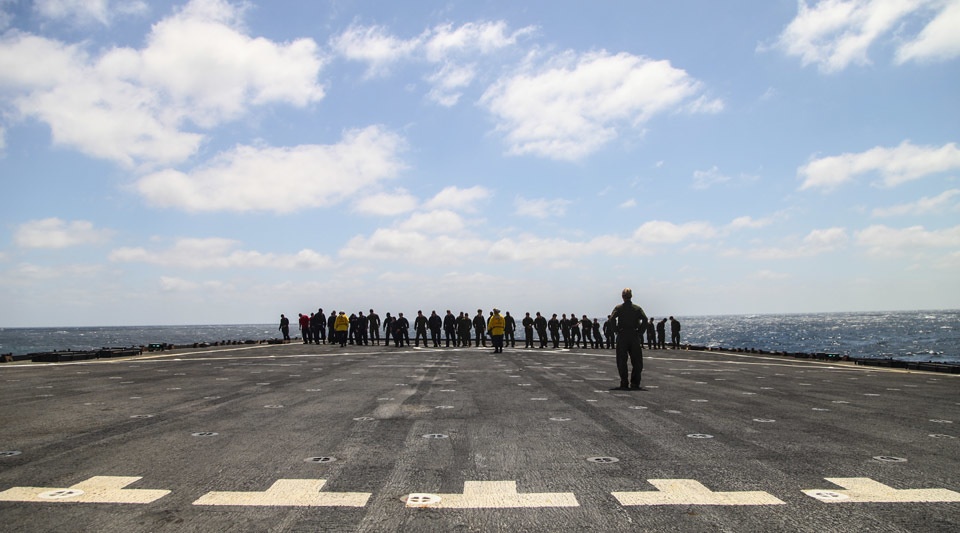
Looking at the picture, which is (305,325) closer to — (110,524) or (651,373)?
(651,373)

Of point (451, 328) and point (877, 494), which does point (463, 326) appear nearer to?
point (451, 328)

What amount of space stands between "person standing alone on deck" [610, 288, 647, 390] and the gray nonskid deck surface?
741mm

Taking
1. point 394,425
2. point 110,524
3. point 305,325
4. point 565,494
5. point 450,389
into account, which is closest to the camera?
point 110,524

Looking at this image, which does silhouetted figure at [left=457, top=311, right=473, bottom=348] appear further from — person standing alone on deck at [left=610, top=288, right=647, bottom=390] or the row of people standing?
person standing alone on deck at [left=610, top=288, right=647, bottom=390]

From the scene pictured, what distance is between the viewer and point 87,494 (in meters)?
4.88

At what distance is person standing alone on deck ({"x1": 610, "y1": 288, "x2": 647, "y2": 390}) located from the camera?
12227mm

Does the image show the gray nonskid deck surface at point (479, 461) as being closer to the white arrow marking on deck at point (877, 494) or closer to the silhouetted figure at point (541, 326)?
the white arrow marking on deck at point (877, 494)

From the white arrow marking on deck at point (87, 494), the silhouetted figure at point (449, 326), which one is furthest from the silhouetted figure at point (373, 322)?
the white arrow marking on deck at point (87, 494)

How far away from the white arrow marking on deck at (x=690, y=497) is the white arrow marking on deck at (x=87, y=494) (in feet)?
13.2

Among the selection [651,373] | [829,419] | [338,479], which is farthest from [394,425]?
[651,373]

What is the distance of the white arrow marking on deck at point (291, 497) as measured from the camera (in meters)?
4.62

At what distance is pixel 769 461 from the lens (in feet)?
19.4

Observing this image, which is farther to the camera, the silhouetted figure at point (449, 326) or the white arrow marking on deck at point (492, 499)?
the silhouetted figure at point (449, 326)

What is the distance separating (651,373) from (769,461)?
11322 millimetres
